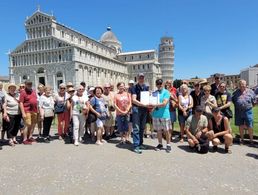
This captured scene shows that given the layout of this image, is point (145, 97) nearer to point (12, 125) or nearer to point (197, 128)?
point (197, 128)

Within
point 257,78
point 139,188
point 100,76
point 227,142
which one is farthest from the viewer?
point 100,76

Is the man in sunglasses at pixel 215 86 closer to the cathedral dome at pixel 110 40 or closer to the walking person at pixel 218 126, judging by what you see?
the walking person at pixel 218 126

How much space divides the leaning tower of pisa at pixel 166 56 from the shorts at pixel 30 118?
346ft

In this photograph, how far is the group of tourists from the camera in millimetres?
7289

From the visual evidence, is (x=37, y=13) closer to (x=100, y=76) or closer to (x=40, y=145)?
(x=100, y=76)

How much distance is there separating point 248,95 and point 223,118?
1.18 m

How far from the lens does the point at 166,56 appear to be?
11188 centimetres

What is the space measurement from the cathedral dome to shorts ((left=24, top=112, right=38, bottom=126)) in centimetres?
9973

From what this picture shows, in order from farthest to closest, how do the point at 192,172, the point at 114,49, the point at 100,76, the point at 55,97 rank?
the point at 114,49
the point at 100,76
the point at 55,97
the point at 192,172

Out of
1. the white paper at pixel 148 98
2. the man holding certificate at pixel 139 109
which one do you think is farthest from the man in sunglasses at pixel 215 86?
the man holding certificate at pixel 139 109

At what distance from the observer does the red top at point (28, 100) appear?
8047 mm

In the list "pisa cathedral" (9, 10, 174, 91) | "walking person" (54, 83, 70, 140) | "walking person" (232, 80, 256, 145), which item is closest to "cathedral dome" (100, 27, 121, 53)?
"pisa cathedral" (9, 10, 174, 91)

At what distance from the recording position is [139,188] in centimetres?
457

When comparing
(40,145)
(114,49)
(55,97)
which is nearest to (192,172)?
(40,145)
